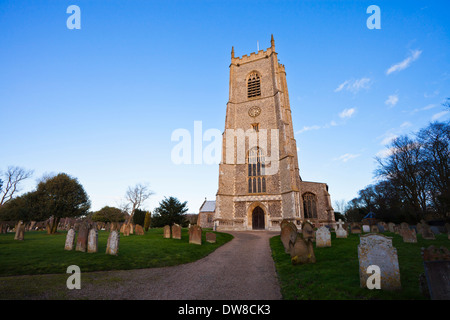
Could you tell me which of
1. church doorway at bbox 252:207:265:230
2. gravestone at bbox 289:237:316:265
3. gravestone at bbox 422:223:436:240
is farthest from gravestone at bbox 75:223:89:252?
church doorway at bbox 252:207:265:230

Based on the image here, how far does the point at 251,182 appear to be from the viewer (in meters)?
24.1

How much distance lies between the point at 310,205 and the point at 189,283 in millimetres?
23432

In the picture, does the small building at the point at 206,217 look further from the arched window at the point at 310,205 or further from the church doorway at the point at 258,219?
the arched window at the point at 310,205

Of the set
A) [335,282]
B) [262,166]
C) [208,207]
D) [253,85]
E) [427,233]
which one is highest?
[253,85]

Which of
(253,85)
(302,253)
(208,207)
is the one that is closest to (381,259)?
(302,253)

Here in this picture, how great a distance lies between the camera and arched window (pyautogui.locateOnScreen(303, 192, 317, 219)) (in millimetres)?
25097

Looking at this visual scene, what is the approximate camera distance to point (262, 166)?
2417 cm

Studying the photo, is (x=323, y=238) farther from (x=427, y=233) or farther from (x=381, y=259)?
(x=427, y=233)

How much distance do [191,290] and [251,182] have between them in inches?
777

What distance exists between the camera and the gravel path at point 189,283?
440 cm

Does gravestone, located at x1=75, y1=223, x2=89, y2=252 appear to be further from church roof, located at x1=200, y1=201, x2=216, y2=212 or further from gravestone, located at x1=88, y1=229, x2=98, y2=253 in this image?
church roof, located at x1=200, y1=201, x2=216, y2=212

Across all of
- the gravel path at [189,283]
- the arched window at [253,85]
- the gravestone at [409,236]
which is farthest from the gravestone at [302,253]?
the arched window at [253,85]
